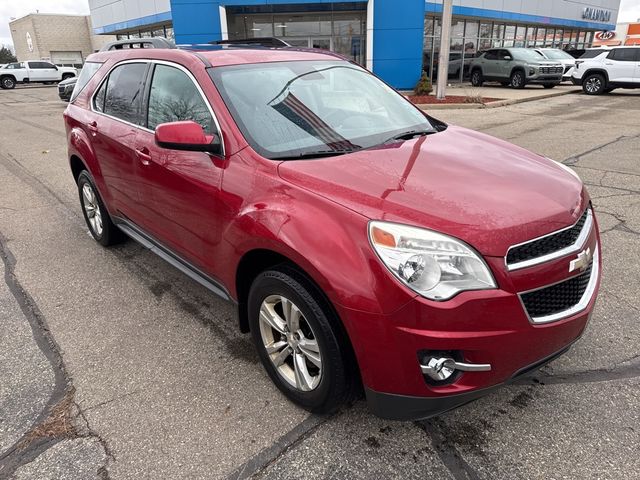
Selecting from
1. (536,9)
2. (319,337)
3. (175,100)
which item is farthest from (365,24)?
(319,337)

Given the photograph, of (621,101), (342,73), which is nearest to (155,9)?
(621,101)

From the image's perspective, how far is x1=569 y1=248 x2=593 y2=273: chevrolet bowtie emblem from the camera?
2.19 meters

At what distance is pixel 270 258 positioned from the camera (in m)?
2.55

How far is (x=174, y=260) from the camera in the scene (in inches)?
135

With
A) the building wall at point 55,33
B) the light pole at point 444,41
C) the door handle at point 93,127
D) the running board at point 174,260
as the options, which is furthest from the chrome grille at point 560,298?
the building wall at point 55,33

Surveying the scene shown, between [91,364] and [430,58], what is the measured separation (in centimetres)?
2508

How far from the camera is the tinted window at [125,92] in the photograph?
3699mm

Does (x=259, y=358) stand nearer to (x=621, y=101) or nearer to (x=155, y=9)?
(x=621, y=101)

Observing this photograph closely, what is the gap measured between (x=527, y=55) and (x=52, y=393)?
911 inches

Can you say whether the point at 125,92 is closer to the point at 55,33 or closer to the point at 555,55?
the point at 555,55

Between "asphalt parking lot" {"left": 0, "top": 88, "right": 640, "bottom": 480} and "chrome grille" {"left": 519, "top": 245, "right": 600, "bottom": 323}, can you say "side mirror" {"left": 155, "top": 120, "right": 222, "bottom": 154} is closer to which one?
"asphalt parking lot" {"left": 0, "top": 88, "right": 640, "bottom": 480}

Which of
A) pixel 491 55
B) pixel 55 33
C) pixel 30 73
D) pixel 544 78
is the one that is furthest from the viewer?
pixel 55 33

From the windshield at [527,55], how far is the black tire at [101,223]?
69.2 ft

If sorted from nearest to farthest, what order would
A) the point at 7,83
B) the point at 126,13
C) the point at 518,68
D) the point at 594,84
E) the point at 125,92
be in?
the point at 125,92 < the point at 594,84 < the point at 518,68 < the point at 126,13 < the point at 7,83
